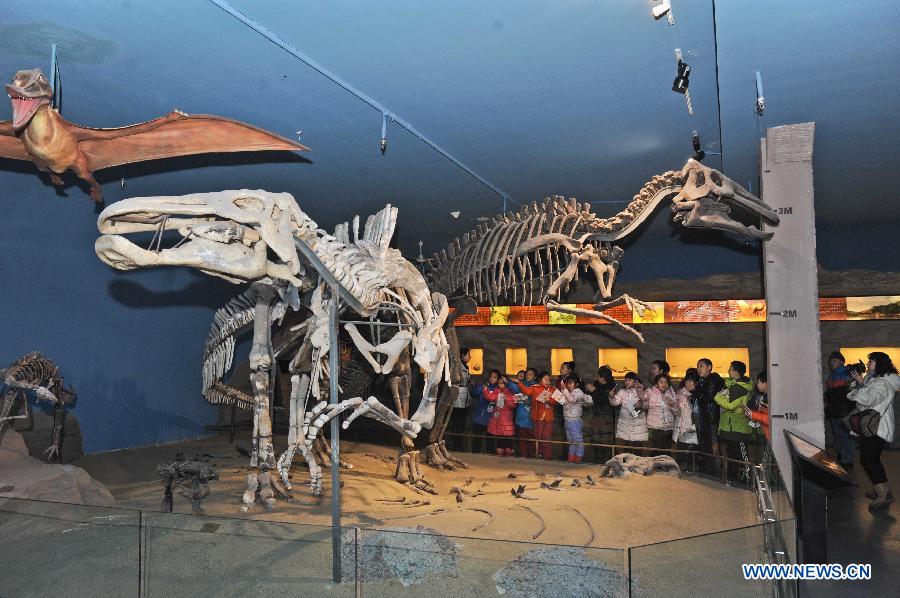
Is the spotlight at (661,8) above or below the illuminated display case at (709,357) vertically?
above

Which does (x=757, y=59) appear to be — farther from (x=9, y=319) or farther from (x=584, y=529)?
(x=9, y=319)

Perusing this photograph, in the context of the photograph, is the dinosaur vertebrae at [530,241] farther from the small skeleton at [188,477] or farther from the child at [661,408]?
the small skeleton at [188,477]

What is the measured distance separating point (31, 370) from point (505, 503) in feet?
17.4

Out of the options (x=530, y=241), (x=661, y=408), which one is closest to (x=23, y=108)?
(x=530, y=241)

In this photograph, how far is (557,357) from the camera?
12.3 metres

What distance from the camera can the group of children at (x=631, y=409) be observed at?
705cm

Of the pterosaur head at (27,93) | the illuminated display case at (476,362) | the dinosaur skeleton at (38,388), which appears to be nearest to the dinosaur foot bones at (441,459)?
the dinosaur skeleton at (38,388)

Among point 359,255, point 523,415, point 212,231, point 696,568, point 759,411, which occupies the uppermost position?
point 359,255

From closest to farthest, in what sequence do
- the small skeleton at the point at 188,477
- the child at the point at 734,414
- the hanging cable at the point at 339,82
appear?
the hanging cable at the point at 339,82 → the small skeleton at the point at 188,477 → the child at the point at 734,414

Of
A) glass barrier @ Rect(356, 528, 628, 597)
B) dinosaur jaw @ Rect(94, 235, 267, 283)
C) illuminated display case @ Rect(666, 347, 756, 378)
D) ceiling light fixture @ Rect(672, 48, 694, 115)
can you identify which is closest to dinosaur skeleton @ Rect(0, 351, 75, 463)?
dinosaur jaw @ Rect(94, 235, 267, 283)

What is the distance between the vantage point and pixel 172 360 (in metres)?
9.84

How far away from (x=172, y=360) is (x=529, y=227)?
5.76 metres

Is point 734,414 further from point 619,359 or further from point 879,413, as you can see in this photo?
point 619,359

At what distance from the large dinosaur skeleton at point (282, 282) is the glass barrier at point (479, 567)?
1.35m
